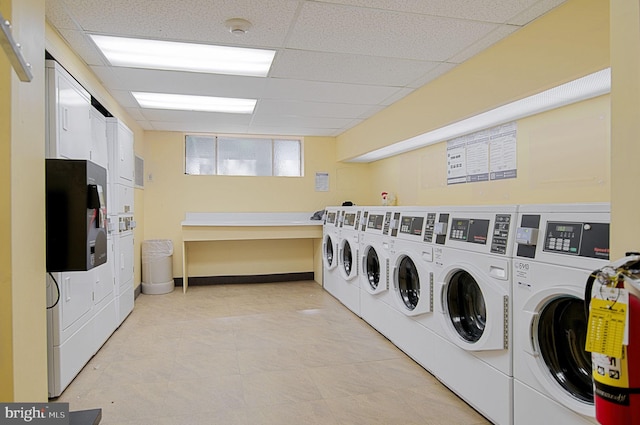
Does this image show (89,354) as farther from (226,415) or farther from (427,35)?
(427,35)

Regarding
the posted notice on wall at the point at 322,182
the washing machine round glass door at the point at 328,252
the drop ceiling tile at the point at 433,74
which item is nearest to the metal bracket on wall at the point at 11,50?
the drop ceiling tile at the point at 433,74

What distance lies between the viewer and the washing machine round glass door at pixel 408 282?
2.92m

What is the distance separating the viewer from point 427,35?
2430 mm

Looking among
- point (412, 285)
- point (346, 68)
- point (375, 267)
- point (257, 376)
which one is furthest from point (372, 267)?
point (346, 68)

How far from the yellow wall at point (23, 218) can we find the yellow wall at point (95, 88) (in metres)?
1.18

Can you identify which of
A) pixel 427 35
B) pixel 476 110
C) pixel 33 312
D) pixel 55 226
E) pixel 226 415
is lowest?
pixel 226 415

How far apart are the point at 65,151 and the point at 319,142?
3903 millimetres

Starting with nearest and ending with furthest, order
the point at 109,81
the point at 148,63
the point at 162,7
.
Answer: the point at 162,7 < the point at 148,63 < the point at 109,81

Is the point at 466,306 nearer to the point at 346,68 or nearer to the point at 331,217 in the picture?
the point at 346,68

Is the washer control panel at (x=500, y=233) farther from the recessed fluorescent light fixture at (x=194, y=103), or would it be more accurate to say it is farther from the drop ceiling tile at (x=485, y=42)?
the recessed fluorescent light fixture at (x=194, y=103)

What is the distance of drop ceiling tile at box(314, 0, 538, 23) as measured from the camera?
2.04 metres

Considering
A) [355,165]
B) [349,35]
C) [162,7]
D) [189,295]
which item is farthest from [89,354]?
[355,165]

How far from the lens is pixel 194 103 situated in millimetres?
4027

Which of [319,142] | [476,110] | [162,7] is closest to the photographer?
[162,7]
